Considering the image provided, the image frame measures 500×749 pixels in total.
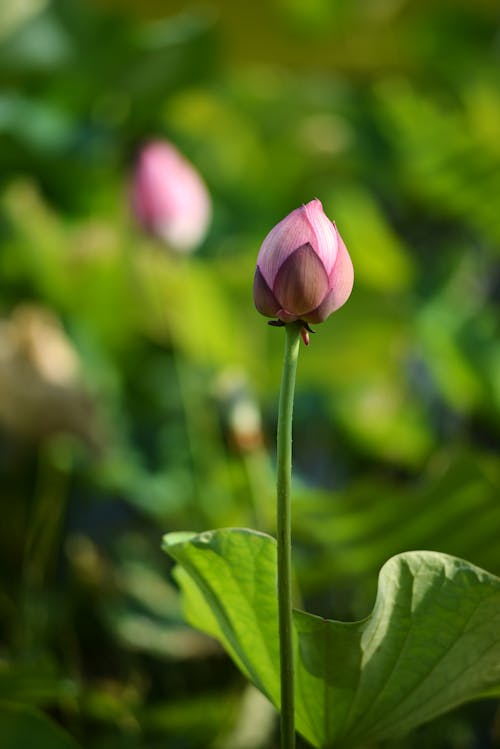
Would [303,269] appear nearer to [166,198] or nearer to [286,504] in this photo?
[286,504]

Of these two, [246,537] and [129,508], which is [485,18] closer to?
[129,508]

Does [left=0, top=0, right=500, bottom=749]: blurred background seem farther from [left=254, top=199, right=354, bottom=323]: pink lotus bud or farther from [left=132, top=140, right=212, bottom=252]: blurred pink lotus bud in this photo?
[left=254, top=199, right=354, bottom=323]: pink lotus bud

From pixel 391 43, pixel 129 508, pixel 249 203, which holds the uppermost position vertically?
pixel 391 43

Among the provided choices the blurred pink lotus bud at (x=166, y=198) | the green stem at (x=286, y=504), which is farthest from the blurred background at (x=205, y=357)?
the green stem at (x=286, y=504)

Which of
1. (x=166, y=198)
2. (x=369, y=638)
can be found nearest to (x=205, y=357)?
(x=166, y=198)

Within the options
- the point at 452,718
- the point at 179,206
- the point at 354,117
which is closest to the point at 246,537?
the point at 452,718

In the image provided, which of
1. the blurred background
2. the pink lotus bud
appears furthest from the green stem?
the blurred background

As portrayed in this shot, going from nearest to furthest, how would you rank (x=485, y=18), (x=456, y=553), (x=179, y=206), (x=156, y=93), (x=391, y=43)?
(x=456, y=553)
(x=179, y=206)
(x=156, y=93)
(x=485, y=18)
(x=391, y=43)
